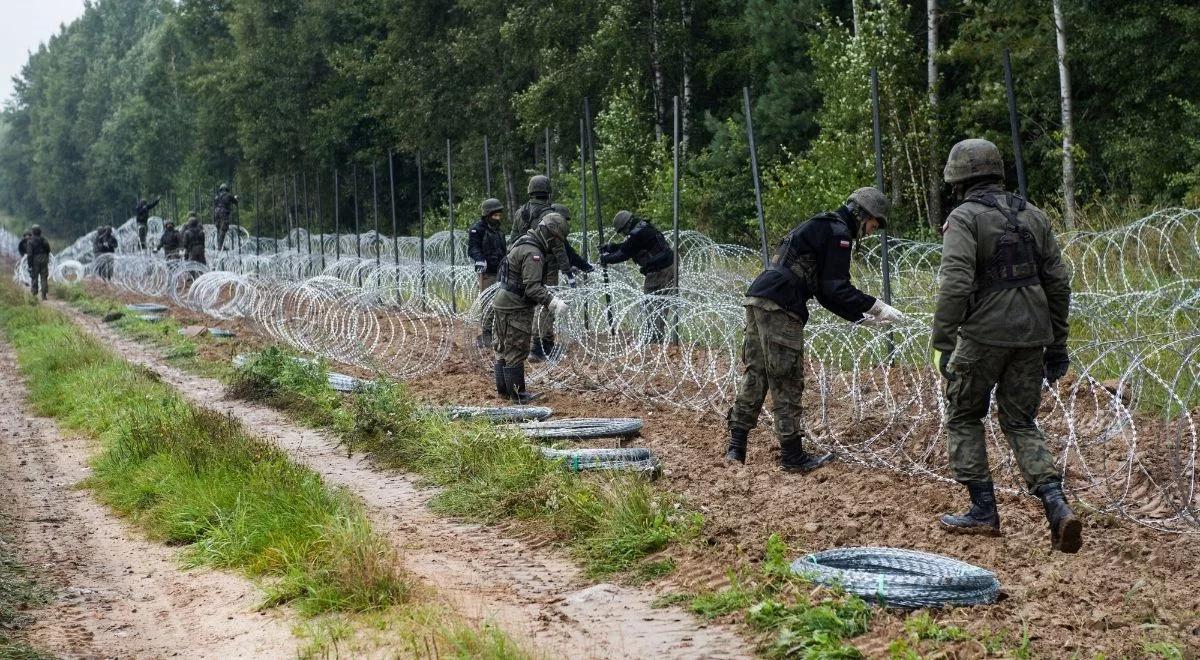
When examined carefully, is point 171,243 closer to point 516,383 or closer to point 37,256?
point 37,256

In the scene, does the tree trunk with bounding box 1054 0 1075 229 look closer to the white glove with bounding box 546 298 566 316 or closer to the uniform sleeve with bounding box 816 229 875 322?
the white glove with bounding box 546 298 566 316

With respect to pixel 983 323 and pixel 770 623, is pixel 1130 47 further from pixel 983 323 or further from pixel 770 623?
pixel 770 623

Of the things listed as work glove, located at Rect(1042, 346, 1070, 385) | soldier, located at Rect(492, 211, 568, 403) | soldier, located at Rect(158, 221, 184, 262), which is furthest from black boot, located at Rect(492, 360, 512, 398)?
soldier, located at Rect(158, 221, 184, 262)

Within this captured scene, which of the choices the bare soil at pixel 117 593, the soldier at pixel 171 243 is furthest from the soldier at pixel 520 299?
the soldier at pixel 171 243

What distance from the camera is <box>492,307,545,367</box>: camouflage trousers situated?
11.9 meters

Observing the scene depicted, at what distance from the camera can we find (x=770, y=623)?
5230mm

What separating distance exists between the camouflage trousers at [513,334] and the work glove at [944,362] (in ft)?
19.2

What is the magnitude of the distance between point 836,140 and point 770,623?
19.6 m

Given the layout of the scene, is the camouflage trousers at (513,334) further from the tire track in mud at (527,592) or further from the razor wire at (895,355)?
the tire track in mud at (527,592)

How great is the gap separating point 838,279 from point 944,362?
1.47 metres

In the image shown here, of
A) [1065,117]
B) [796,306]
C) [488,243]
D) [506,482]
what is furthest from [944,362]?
[1065,117]

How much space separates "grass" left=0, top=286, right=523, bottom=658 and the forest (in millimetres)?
6876

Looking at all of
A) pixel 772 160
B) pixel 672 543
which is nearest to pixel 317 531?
pixel 672 543

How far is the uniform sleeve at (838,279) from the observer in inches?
307
